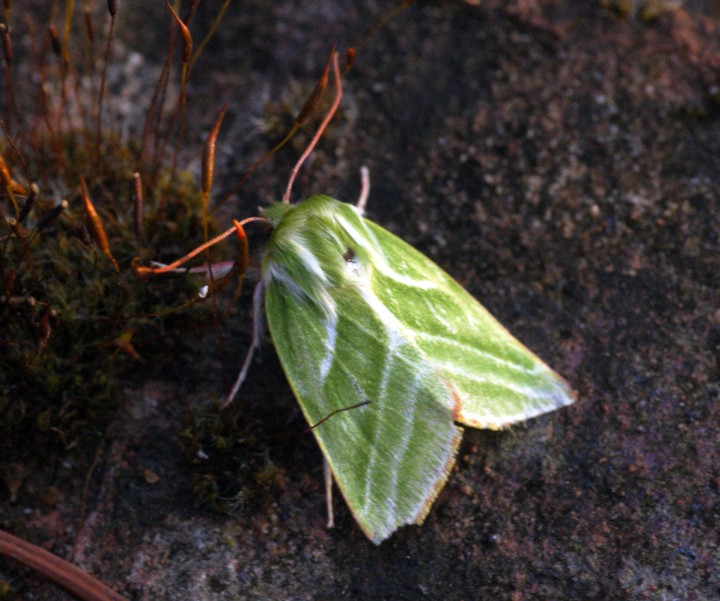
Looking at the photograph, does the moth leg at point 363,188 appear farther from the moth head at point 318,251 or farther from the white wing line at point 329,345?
the white wing line at point 329,345

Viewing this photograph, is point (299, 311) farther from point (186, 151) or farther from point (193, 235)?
point (186, 151)

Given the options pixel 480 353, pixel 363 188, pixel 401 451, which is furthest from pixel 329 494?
pixel 363 188

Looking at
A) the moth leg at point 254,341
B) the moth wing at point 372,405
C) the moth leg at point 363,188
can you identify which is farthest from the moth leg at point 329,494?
the moth leg at point 363,188

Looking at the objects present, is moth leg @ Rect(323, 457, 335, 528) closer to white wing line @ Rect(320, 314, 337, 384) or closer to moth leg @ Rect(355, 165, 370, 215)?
white wing line @ Rect(320, 314, 337, 384)

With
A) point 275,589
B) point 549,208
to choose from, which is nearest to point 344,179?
point 549,208

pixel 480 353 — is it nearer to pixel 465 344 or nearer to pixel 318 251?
pixel 465 344

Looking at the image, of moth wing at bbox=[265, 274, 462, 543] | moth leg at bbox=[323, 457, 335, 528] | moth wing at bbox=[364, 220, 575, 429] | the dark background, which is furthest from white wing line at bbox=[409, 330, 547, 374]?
moth leg at bbox=[323, 457, 335, 528]
